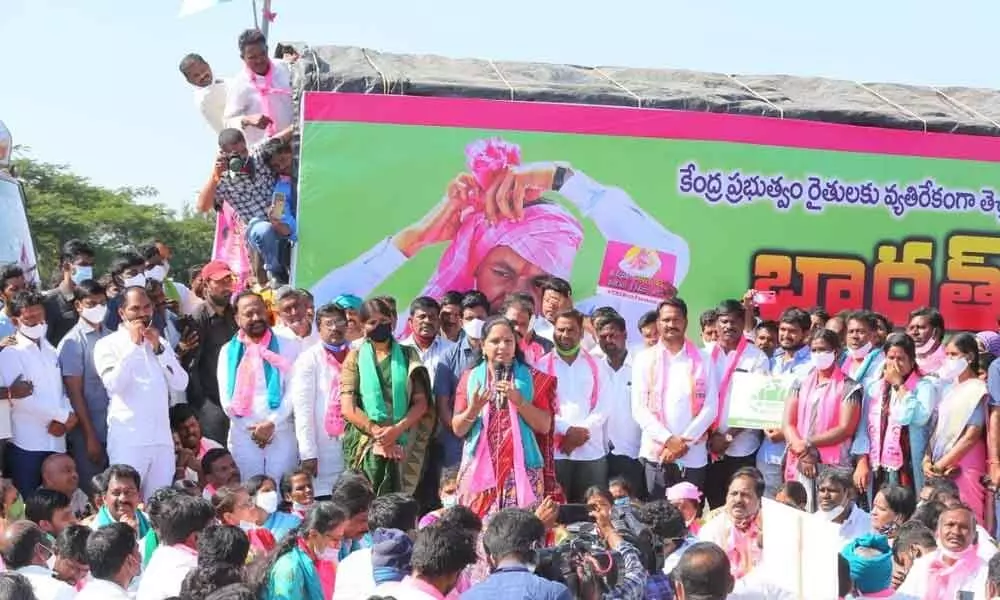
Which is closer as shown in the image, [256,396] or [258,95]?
[256,396]

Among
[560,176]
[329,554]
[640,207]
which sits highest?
[560,176]

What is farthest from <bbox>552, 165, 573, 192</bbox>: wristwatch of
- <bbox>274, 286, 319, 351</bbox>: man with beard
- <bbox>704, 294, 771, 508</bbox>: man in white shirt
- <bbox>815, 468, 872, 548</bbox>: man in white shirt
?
<bbox>815, 468, 872, 548</bbox>: man in white shirt

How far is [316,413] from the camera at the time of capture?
31.7 feet

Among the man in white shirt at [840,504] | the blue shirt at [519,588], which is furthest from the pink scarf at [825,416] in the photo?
the blue shirt at [519,588]

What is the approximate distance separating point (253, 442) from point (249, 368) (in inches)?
17.7

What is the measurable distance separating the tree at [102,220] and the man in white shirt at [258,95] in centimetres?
2459

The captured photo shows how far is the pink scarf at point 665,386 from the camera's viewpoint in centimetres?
1016

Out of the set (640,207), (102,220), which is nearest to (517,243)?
(640,207)

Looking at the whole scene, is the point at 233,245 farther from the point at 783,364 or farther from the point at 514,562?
the point at 514,562

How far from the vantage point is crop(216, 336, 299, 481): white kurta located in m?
9.67

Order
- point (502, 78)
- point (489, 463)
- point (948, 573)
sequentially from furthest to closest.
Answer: point (502, 78) < point (489, 463) < point (948, 573)

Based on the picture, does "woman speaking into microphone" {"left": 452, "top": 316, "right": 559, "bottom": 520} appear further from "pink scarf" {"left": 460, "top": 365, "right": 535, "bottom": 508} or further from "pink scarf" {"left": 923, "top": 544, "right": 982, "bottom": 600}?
"pink scarf" {"left": 923, "top": 544, "right": 982, "bottom": 600}

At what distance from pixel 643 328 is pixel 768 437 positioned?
3.73 ft

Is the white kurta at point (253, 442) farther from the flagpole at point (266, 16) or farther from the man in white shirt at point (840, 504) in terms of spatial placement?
the flagpole at point (266, 16)
